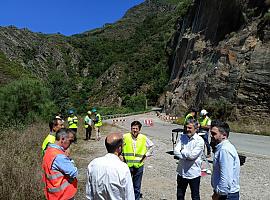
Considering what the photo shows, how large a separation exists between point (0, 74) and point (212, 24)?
2412 cm

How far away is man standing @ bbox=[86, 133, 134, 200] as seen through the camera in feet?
11.0

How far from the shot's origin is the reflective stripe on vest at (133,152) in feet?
20.5

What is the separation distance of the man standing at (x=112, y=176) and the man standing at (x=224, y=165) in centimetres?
120

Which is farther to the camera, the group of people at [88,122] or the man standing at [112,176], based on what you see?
the group of people at [88,122]

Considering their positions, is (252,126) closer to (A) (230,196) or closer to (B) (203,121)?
(B) (203,121)

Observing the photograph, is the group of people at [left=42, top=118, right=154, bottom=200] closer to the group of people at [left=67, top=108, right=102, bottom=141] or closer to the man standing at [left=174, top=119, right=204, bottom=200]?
the man standing at [left=174, top=119, right=204, bottom=200]

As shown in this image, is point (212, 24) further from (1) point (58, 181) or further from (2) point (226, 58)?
(1) point (58, 181)

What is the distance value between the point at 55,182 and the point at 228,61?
26.3 m

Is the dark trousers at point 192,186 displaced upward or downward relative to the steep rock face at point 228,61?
downward

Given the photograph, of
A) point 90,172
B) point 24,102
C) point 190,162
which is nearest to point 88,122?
point 24,102

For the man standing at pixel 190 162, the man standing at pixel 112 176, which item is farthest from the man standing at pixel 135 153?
the man standing at pixel 112 176

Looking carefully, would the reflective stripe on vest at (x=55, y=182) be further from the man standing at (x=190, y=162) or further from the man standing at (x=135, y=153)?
the man standing at (x=135, y=153)

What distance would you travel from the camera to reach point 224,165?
3.96 m

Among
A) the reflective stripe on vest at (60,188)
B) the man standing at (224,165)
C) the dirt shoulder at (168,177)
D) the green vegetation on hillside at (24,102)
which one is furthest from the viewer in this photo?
the green vegetation on hillside at (24,102)
